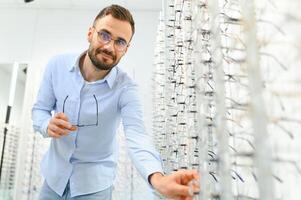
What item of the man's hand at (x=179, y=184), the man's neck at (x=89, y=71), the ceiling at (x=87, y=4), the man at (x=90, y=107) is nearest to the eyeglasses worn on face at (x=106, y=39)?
the man at (x=90, y=107)

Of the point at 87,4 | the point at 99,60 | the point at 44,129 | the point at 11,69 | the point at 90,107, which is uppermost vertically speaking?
the point at 87,4

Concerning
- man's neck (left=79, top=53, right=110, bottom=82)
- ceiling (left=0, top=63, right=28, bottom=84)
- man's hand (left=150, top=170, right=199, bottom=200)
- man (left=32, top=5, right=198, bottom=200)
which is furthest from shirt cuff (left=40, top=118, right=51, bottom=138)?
ceiling (left=0, top=63, right=28, bottom=84)

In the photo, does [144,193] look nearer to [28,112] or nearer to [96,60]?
[28,112]

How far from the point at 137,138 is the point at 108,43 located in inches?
12.9

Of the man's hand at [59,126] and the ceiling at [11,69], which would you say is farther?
the ceiling at [11,69]

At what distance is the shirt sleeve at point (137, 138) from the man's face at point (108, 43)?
0.13 metres

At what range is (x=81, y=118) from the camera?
1.23 metres

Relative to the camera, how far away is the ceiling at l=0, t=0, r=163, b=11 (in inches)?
147

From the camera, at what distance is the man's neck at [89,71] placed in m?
1.24

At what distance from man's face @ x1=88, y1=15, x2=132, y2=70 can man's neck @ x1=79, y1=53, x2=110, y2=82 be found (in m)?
0.08

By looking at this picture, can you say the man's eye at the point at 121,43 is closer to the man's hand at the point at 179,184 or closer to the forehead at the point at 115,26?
the forehead at the point at 115,26

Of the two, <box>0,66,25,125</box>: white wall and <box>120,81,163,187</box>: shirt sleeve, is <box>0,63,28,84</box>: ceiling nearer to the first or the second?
<box>0,66,25,125</box>: white wall

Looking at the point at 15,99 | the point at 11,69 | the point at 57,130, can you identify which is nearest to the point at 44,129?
the point at 57,130

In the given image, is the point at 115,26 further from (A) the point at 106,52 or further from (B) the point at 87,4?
(B) the point at 87,4
